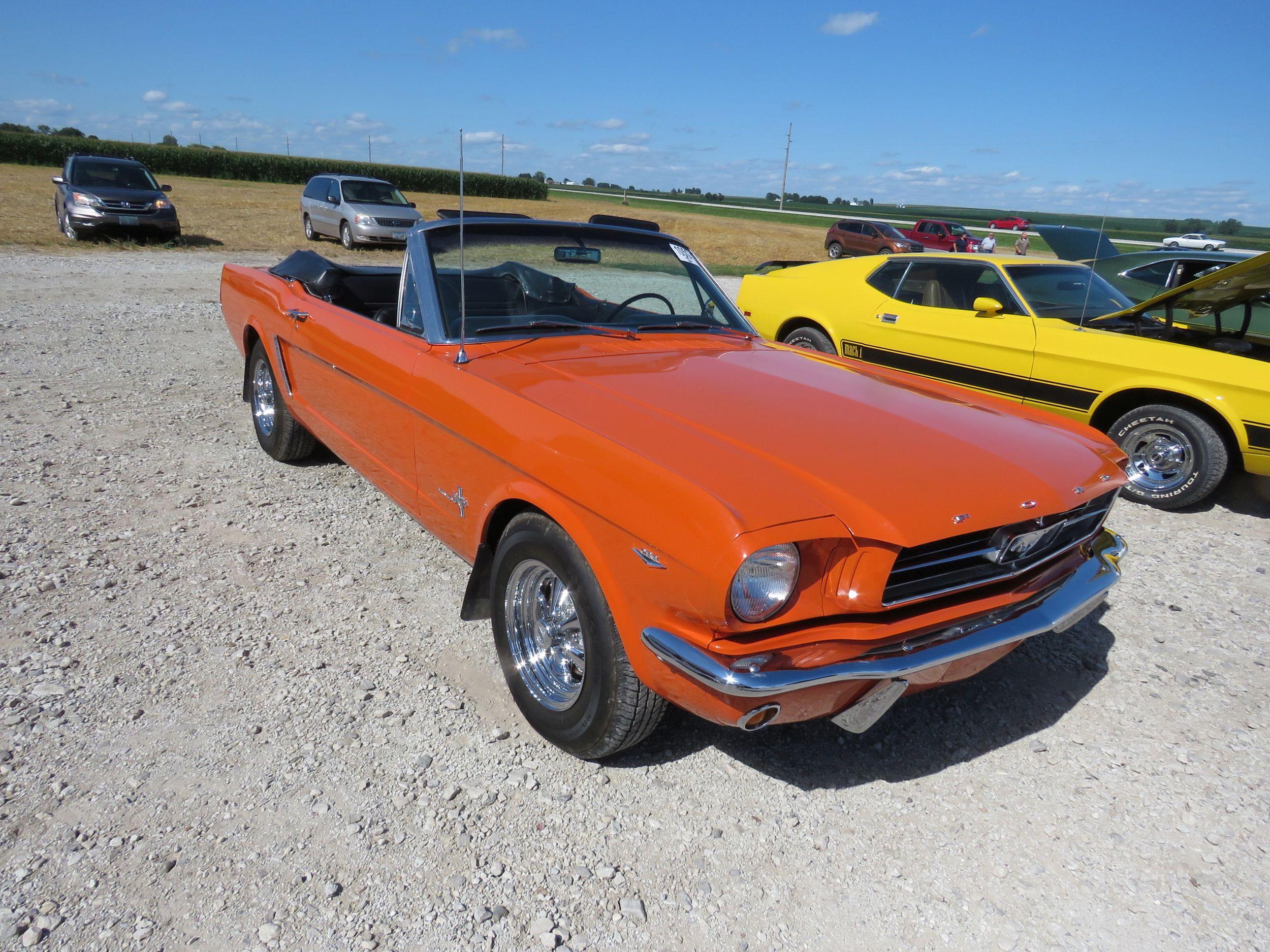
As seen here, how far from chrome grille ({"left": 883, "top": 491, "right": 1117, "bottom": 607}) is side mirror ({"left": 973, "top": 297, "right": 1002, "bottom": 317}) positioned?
3.56 m

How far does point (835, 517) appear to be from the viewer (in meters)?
1.92

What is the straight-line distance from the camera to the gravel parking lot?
1937 mm

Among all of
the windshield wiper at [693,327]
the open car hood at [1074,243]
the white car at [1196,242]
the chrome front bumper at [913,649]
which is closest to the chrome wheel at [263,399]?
the windshield wiper at [693,327]

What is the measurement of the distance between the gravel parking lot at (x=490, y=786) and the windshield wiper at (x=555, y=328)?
44.9 inches

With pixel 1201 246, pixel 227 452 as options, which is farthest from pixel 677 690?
pixel 1201 246

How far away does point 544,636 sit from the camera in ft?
8.56

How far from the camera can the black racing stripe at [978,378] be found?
5293mm

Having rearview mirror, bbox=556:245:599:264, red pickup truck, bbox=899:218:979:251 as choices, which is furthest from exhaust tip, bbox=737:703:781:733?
red pickup truck, bbox=899:218:979:251

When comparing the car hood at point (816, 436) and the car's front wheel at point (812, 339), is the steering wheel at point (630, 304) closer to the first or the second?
the car hood at point (816, 436)

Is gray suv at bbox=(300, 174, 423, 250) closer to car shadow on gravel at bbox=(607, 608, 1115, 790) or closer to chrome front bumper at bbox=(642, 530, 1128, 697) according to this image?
car shadow on gravel at bbox=(607, 608, 1115, 790)

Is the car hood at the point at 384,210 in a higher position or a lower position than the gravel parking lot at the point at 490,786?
higher

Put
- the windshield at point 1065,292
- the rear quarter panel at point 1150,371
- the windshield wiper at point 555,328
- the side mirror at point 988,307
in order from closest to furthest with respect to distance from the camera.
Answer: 1. the windshield wiper at point 555,328
2. the rear quarter panel at point 1150,371
3. the side mirror at point 988,307
4. the windshield at point 1065,292

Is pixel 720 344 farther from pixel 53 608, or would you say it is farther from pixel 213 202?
pixel 213 202

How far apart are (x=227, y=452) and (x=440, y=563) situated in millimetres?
2064
